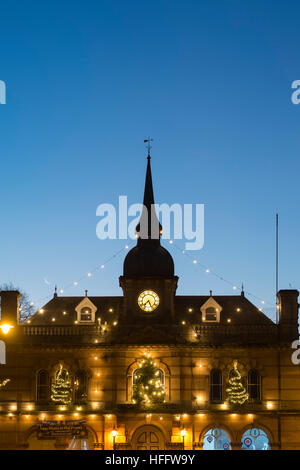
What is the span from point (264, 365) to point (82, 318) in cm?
1379

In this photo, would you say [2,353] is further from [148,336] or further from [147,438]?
[147,438]

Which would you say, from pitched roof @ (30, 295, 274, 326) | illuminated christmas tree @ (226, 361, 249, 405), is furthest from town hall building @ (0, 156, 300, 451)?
pitched roof @ (30, 295, 274, 326)

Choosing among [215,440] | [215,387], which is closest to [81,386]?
[215,387]

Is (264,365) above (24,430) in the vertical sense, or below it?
above

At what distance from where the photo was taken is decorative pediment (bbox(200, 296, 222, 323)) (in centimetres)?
6169

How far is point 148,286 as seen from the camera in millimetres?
60844

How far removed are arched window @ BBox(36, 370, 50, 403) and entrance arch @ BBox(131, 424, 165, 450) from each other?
278 inches

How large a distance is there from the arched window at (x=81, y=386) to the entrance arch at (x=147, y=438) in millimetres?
4650

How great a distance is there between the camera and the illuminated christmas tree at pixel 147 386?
185ft

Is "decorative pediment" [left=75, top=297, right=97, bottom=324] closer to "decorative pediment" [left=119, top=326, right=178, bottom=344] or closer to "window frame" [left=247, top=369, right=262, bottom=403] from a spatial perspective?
"decorative pediment" [left=119, top=326, right=178, bottom=344]

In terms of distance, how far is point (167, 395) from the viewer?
191ft
